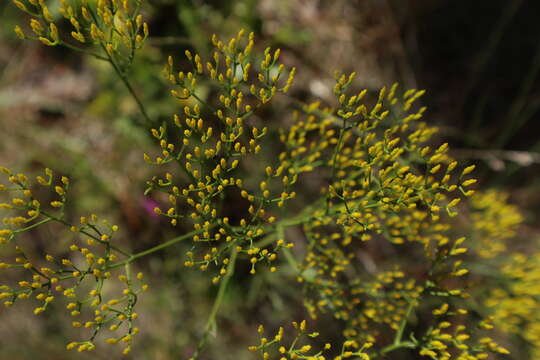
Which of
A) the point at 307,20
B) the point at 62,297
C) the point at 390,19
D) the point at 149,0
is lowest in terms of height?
the point at 62,297

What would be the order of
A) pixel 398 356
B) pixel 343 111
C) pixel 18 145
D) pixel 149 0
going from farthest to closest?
1. pixel 18 145
2. pixel 398 356
3. pixel 149 0
4. pixel 343 111

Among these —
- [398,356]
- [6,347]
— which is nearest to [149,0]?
[6,347]

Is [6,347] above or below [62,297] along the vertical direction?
below

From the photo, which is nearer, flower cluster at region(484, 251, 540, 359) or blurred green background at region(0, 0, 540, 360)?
flower cluster at region(484, 251, 540, 359)

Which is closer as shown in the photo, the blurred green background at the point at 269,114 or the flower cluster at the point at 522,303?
the flower cluster at the point at 522,303

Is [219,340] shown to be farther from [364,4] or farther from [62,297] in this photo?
[364,4]

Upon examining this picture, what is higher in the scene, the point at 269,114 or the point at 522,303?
the point at 269,114

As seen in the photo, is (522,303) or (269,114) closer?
(522,303)

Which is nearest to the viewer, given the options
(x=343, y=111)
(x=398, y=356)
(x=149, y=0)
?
(x=343, y=111)
